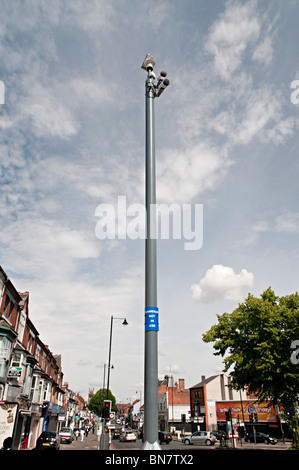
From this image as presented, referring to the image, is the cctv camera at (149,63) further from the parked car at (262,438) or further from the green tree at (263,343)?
the parked car at (262,438)

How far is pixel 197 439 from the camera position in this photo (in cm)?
4319

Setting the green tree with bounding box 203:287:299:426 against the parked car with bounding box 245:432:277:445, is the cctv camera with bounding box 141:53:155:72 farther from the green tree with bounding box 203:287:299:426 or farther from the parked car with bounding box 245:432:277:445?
the parked car with bounding box 245:432:277:445

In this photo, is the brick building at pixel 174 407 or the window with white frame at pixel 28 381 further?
the brick building at pixel 174 407

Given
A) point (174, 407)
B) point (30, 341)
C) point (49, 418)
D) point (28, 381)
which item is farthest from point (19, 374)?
point (174, 407)

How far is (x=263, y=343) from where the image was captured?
22438 mm

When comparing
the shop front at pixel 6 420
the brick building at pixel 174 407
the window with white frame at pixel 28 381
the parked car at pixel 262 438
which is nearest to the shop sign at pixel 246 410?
the parked car at pixel 262 438

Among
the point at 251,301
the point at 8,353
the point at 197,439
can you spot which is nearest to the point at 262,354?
the point at 251,301

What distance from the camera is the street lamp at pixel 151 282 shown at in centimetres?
414

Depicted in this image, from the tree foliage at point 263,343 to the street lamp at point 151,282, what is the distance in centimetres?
2011

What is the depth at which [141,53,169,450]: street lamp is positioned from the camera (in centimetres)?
414

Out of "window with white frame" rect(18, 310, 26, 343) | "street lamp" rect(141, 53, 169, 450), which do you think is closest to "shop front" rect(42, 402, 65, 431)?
"window with white frame" rect(18, 310, 26, 343)
